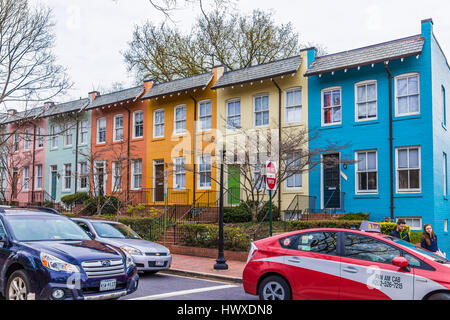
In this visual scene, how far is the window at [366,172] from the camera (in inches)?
767

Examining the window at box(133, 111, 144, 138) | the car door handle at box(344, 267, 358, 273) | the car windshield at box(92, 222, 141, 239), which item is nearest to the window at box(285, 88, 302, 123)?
the window at box(133, 111, 144, 138)

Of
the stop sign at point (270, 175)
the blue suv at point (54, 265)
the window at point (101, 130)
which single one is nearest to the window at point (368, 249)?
Result: the blue suv at point (54, 265)

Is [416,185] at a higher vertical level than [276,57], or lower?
lower

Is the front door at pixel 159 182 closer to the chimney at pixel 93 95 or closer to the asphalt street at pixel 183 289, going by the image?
the chimney at pixel 93 95

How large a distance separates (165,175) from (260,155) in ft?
20.0

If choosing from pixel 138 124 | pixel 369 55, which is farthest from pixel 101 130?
pixel 369 55

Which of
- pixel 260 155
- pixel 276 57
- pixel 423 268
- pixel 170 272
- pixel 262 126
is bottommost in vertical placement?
pixel 170 272

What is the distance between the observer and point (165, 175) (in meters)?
24.4

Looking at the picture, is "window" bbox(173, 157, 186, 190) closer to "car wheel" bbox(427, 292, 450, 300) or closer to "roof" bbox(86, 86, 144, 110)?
"roof" bbox(86, 86, 144, 110)

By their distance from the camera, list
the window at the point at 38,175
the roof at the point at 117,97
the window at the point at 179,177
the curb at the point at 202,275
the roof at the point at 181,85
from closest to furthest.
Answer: the curb at the point at 202,275 → the roof at the point at 181,85 → the window at the point at 179,177 → the roof at the point at 117,97 → the window at the point at 38,175

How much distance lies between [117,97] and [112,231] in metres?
17.4

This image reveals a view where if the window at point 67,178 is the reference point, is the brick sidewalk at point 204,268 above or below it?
below
